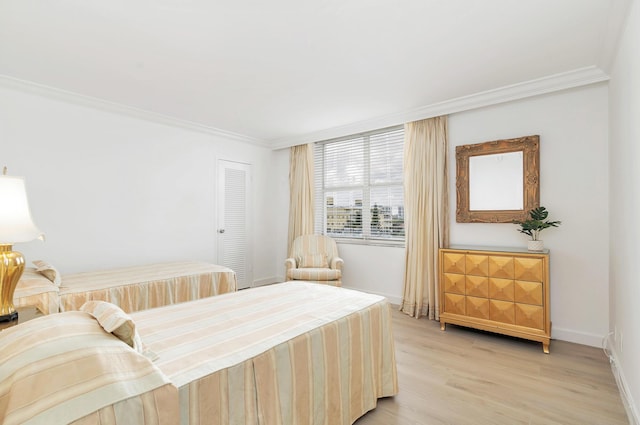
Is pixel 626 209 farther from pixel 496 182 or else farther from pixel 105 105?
pixel 105 105

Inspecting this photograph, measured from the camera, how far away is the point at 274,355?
1.47 meters

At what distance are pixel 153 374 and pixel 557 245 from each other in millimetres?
3737

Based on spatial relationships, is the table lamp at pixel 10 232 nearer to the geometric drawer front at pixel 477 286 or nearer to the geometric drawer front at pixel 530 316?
the geometric drawer front at pixel 477 286

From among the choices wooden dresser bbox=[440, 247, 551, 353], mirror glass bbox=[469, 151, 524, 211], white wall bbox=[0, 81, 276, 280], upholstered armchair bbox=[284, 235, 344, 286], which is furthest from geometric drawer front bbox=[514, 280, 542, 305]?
white wall bbox=[0, 81, 276, 280]

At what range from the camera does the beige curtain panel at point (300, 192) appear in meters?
5.45

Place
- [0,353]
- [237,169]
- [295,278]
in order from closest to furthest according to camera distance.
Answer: [0,353] < [295,278] < [237,169]

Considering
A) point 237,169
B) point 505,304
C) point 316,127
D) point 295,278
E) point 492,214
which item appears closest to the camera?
point 505,304

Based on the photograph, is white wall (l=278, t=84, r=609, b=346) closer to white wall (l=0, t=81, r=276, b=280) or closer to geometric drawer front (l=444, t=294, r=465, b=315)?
geometric drawer front (l=444, t=294, r=465, b=315)

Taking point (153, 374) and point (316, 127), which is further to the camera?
point (316, 127)

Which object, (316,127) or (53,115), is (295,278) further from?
(53,115)

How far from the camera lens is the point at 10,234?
1.51 m

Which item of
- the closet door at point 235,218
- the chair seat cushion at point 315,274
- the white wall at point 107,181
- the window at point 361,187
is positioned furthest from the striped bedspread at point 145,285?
the window at point 361,187

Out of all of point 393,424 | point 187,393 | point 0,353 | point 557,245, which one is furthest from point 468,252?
point 0,353

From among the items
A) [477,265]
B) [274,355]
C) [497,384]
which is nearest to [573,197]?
[477,265]
